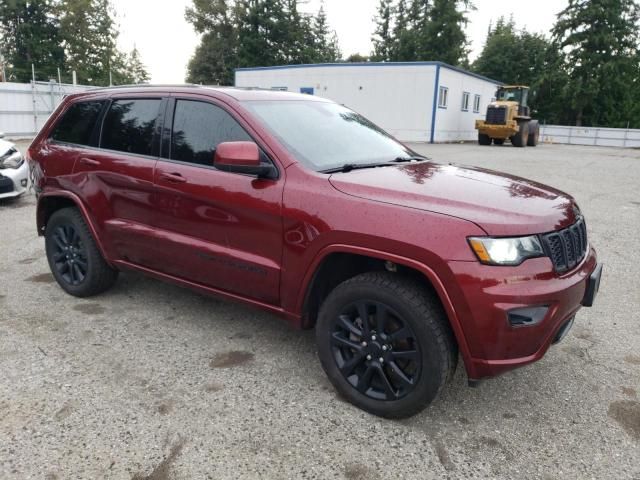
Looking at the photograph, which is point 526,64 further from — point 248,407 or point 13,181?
point 248,407

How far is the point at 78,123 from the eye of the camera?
4203mm

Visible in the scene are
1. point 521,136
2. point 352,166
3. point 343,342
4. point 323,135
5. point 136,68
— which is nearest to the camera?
point 343,342

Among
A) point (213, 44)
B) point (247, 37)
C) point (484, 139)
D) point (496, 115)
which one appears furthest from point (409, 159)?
point (213, 44)

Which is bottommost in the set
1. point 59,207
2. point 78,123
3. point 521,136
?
point 59,207

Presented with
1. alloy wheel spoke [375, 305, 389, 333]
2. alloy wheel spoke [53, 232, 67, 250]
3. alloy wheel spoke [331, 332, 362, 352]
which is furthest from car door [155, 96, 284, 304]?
alloy wheel spoke [53, 232, 67, 250]

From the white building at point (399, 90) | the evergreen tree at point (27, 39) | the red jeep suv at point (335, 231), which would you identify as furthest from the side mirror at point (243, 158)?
the evergreen tree at point (27, 39)

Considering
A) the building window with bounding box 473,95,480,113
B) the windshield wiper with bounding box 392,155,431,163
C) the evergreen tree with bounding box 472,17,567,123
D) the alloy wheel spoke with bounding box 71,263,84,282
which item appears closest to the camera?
the windshield wiper with bounding box 392,155,431,163

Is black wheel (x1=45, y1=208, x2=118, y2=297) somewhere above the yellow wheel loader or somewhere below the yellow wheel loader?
below

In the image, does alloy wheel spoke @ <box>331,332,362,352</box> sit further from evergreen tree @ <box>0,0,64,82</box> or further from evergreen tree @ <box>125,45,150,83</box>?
evergreen tree @ <box>125,45,150,83</box>

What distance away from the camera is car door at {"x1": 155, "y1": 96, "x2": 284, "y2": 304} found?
9.87 feet

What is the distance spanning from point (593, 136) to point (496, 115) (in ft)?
52.0

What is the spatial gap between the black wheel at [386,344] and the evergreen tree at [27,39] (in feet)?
180

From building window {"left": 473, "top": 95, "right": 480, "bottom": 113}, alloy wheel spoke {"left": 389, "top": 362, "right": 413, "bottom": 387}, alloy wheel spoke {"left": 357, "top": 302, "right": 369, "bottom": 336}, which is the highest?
building window {"left": 473, "top": 95, "right": 480, "bottom": 113}

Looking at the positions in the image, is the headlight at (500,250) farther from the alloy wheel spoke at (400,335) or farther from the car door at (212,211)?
the car door at (212,211)
